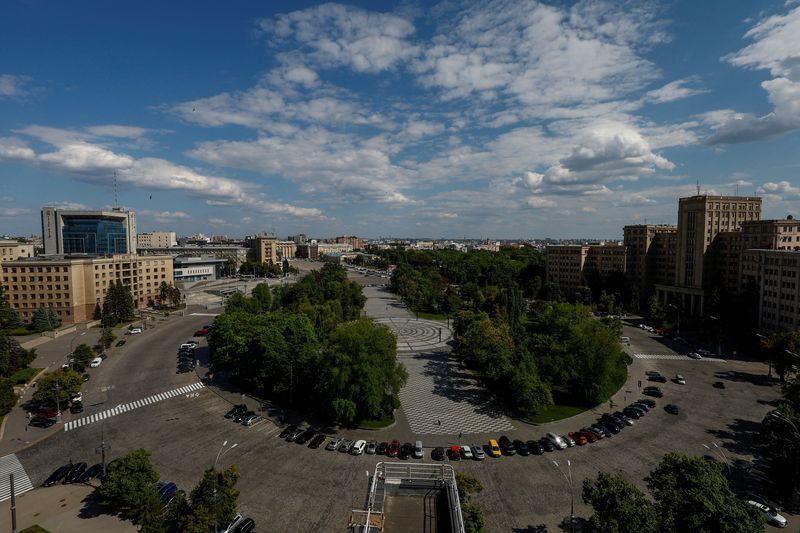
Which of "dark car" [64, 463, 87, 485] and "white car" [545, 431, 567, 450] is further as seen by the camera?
"white car" [545, 431, 567, 450]

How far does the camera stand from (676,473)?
15.9 meters

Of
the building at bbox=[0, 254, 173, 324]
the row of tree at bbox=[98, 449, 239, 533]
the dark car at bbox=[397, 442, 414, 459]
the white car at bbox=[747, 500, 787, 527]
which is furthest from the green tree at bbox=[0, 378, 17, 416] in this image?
the white car at bbox=[747, 500, 787, 527]

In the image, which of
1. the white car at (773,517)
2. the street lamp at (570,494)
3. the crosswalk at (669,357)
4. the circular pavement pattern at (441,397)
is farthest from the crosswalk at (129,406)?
the crosswalk at (669,357)

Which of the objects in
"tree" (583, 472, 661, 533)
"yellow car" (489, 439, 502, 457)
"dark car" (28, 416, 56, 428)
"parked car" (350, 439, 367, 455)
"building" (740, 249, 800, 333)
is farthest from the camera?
"building" (740, 249, 800, 333)

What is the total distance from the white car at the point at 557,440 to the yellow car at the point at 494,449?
12.3ft

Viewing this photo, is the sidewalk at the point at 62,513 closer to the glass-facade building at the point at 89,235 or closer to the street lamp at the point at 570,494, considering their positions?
the street lamp at the point at 570,494

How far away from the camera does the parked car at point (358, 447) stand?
25422mm

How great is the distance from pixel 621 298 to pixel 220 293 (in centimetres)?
8071

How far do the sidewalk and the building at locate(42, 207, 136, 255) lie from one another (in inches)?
3579

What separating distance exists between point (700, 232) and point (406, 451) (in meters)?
61.6

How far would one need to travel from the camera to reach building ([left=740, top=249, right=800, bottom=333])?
45625 millimetres

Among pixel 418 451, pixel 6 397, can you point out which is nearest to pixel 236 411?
pixel 418 451

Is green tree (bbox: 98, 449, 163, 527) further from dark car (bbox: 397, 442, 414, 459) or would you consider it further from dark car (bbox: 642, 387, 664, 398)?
dark car (bbox: 642, 387, 664, 398)

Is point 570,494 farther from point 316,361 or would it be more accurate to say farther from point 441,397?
point 316,361
